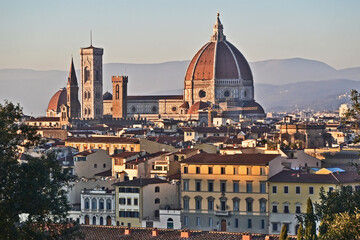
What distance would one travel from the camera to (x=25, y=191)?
102 feet

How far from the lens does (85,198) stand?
189 ft

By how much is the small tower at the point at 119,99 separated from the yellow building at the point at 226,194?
139695mm

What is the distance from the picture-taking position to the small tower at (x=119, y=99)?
19688 cm

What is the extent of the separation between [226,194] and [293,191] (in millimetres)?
3386

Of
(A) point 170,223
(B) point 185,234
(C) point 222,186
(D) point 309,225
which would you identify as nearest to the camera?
(D) point 309,225

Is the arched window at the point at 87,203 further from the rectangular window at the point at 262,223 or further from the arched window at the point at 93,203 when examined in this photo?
the rectangular window at the point at 262,223

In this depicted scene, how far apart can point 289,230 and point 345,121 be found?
24.0 meters

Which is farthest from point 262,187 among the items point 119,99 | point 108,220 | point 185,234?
point 119,99

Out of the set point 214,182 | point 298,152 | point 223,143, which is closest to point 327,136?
point 223,143

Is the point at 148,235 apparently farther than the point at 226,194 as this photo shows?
No

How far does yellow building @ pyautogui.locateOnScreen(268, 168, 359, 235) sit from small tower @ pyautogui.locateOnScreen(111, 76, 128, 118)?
466ft

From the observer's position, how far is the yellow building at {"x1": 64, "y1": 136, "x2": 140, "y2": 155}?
80.7 m

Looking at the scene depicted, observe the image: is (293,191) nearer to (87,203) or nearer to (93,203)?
(93,203)

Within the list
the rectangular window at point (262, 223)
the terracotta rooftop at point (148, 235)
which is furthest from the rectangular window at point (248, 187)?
the terracotta rooftop at point (148, 235)
